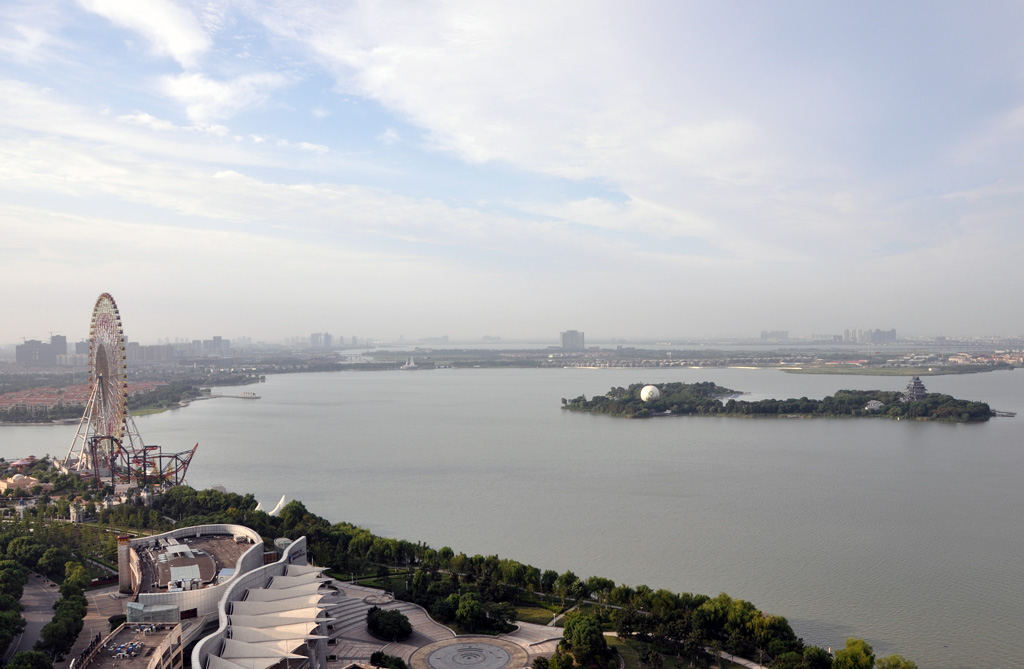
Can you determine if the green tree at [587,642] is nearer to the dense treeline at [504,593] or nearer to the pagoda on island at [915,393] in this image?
the dense treeline at [504,593]

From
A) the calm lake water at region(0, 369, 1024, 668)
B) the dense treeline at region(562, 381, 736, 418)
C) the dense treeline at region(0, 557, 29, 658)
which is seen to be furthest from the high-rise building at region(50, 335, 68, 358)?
the dense treeline at region(0, 557, 29, 658)

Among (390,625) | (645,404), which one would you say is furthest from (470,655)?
(645,404)

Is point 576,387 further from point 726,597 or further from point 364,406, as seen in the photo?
point 726,597

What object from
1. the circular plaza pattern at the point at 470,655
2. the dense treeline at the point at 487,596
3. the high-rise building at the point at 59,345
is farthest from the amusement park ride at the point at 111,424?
the high-rise building at the point at 59,345

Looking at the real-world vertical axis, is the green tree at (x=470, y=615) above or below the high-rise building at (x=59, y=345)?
below

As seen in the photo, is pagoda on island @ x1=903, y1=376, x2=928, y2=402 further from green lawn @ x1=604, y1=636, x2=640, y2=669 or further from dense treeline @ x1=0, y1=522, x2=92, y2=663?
dense treeline @ x1=0, y1=522, x2=92, y2=663

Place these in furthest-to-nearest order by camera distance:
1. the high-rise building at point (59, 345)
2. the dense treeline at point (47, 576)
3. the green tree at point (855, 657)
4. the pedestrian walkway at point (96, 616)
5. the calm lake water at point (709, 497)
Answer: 1. the high-rise building at point (59, 345)
2. the calm lake water at point (709, 497)
3. the pedestrian walkway at point (96, 616)
4. the dense treeline at point (47, 576)
5. the green tree at point (855, 657)

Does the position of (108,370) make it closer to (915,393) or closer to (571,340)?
(915,393)
